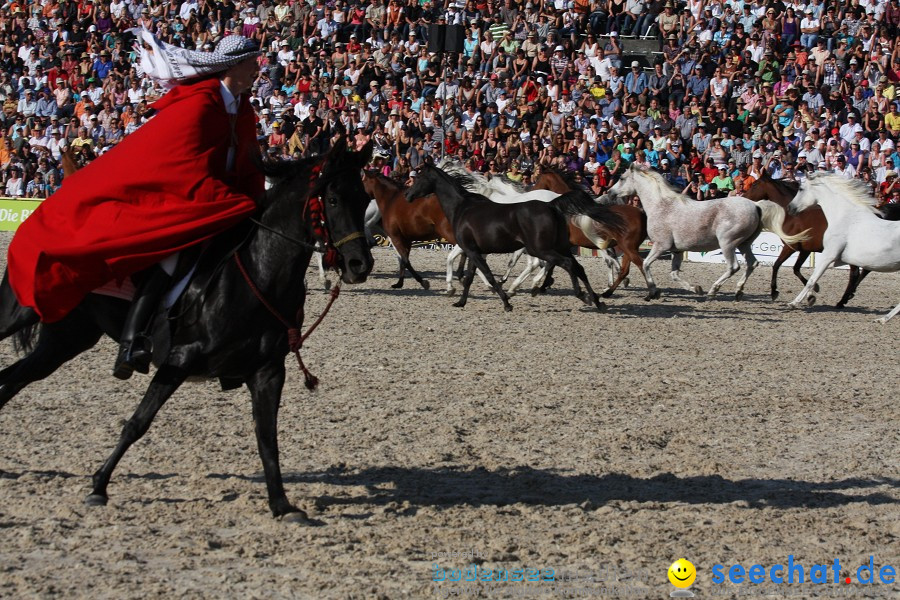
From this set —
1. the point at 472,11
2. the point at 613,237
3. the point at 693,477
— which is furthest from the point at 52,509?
the point at 472,11

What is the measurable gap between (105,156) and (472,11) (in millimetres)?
24105

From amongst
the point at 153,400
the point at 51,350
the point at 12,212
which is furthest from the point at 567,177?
the point at 12,212

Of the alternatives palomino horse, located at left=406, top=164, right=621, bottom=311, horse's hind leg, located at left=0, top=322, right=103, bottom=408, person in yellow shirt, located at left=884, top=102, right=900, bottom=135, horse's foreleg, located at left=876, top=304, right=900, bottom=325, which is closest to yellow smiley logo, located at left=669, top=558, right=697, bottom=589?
horse's hind leg, located at left=0, top=322, right=103, bottom=408

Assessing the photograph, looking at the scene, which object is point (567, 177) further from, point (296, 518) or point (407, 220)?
point (296, 518)

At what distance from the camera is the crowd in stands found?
22297 millimetres

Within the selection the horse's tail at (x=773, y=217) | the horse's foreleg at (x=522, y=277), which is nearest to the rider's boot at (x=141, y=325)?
the horse's foreleg at (x=522, y=277)

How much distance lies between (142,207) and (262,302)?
27.7 inches

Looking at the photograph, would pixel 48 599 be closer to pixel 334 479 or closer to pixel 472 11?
pixel 334 479

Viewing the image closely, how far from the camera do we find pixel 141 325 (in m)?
5.45

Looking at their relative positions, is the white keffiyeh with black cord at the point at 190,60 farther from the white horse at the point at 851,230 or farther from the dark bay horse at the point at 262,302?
the white horse at the point at 851,230

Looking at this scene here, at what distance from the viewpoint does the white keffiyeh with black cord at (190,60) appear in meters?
5.47

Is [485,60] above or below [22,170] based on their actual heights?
above

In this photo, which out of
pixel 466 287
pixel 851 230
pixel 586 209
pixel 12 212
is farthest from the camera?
pixel 12 212

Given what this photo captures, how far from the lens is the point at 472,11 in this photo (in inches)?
1128
